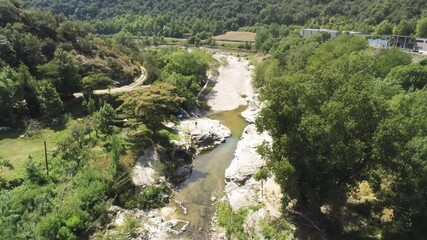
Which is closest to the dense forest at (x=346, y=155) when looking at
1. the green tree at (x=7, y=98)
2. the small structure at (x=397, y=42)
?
the green tree at (x=7, y=98)

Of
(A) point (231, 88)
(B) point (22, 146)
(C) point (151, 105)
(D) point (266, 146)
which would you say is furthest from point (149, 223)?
(A) point (231, 88)

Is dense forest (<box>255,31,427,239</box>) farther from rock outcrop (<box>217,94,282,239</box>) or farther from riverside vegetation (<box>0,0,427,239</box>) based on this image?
rock outcrop (<box>217,94,282,239</box>)

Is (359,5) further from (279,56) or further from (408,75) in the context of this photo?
(408,75)

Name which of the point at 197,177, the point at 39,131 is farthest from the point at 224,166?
the point at 39,131

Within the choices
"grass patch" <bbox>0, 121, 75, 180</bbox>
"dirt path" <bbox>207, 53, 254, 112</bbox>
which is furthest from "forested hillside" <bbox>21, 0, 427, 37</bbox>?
"grass patch" <bbox>0, 121, 75, 180</bbox>

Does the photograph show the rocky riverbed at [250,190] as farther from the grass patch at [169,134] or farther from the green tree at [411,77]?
the green tree at [411,77]

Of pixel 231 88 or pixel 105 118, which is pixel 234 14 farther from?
pixel 105 118
